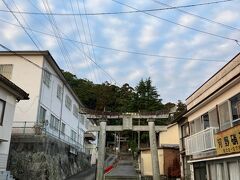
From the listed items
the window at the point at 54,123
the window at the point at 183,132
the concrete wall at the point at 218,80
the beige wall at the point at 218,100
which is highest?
the concrete wall at the point at 218,80

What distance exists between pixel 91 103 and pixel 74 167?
90.2 feet

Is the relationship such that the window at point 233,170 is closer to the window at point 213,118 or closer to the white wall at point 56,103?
the window at point 213,118

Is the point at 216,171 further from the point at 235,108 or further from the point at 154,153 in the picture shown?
the point at 154,153

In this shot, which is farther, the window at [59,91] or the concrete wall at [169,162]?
the window at [59,91]

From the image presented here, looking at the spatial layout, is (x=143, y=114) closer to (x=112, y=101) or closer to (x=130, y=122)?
(x=130, y=122)

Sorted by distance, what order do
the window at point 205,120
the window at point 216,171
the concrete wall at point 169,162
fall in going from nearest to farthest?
the window at point 216,171
the window at point 205,120
the concrete wall at point 169,162

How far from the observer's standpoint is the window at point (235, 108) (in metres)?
14.1

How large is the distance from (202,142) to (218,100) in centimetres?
294

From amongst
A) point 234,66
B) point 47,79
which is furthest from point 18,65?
point 234,66

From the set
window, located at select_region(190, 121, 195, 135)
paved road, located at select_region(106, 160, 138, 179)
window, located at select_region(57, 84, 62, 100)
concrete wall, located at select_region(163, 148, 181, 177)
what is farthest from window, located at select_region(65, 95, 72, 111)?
window, located at select_region(190, 121, 195, 135)

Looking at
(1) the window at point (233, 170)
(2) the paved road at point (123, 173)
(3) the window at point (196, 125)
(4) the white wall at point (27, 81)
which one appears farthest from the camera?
(2) the paved road at point (123, 173)

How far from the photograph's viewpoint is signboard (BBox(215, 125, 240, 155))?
13062 millimetres

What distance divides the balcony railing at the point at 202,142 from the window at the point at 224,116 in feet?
1.83

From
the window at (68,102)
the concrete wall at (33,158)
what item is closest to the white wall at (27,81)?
the concrete wall at (33,158)
